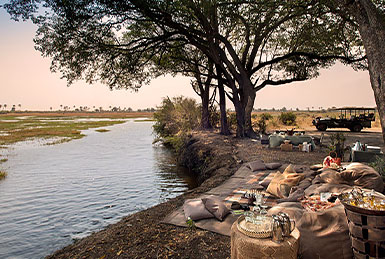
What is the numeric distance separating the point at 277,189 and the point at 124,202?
4.66 meters

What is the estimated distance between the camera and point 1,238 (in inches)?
234

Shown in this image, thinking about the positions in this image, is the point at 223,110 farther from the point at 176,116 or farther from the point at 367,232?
the point at 367,232

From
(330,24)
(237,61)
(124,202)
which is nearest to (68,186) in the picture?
(124,202)

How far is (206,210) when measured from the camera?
15.2 feet

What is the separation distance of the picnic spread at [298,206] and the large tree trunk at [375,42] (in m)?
1.18

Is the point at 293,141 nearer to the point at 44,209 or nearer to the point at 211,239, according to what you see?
the point at 211,239

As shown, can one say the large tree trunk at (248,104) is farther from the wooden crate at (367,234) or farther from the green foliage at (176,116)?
the wooden crate at (367,234)

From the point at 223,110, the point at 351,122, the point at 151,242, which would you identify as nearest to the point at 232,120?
the point at 223,110

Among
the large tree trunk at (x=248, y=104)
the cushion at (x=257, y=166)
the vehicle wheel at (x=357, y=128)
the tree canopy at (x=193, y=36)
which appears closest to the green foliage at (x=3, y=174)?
the tree canopy at (x=193, y=36)

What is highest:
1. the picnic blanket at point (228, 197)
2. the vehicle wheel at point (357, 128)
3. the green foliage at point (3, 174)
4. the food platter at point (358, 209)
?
the food platter at point (358, 209)

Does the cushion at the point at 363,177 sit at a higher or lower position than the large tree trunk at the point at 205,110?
lower

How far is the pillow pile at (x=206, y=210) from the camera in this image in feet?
14.9

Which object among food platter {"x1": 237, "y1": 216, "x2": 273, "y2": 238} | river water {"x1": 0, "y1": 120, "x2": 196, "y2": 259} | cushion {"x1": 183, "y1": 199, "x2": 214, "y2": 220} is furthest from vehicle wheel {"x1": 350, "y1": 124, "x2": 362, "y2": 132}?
food platter {"x1": 237, "y1": 216, "x2": 273, "y2": 238}

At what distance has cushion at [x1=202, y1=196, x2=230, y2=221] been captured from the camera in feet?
14.8
